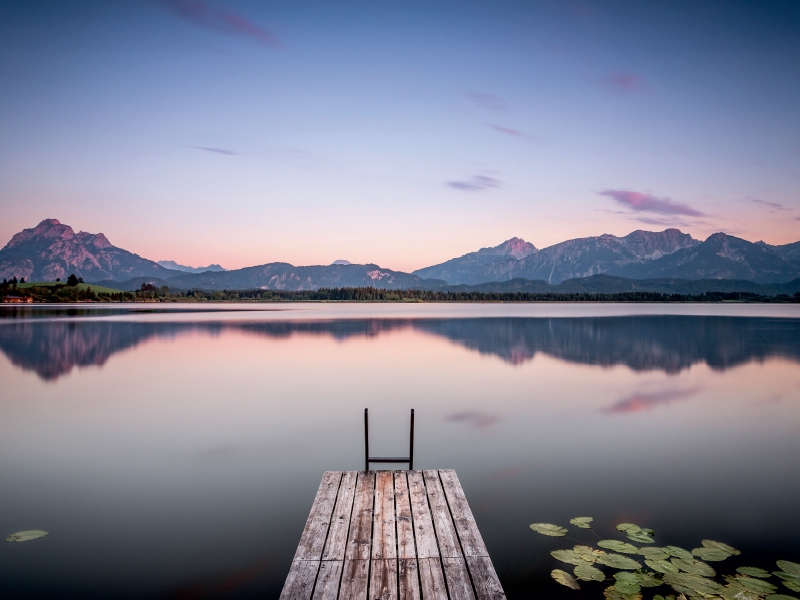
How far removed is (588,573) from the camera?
7.90 meters

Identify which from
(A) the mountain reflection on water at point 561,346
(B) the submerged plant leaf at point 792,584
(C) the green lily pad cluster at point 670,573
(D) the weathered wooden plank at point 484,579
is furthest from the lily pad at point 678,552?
(A) the mountain reflection on water at point 561,346

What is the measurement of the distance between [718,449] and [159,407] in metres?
20.2

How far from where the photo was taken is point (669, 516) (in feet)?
33.1

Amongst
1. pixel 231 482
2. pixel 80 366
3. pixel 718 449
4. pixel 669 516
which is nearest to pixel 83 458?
pixel 231 482

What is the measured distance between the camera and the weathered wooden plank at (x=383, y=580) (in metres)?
6.54

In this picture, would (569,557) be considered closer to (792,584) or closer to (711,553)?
(711,553)

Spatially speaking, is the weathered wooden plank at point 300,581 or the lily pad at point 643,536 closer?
the weathered wooden plank at point 300,581

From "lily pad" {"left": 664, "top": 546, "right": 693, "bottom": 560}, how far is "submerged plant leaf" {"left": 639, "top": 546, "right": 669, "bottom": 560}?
80 millimetres

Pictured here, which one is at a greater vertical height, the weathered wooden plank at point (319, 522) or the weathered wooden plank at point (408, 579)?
the weathered wooden plank at point (408, 579)

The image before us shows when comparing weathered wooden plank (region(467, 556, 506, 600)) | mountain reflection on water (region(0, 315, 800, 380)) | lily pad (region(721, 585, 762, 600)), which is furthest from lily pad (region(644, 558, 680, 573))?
mountain reflection on water (region(0, 315, 800, 380))

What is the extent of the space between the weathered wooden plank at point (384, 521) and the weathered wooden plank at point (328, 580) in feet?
1.71

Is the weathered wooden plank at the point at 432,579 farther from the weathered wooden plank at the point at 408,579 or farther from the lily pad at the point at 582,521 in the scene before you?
the lily pad at the point at 582,521

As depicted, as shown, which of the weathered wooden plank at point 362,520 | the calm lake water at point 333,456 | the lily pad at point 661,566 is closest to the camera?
the weathered wooden plank at point 362,520

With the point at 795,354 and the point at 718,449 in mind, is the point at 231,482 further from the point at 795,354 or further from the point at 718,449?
the point at 795,354
